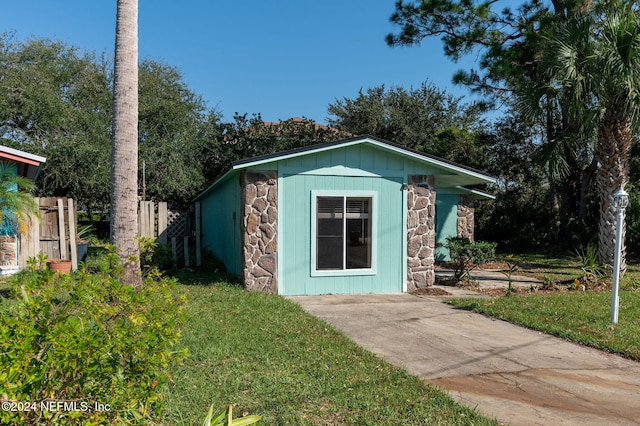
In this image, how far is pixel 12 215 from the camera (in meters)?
8.81

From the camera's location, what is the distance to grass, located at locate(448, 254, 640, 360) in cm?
634

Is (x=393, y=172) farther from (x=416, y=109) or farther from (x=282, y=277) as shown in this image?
(x=416, y=109)

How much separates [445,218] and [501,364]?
11.3 m

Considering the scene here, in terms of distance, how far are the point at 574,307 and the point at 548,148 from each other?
19.3 feet

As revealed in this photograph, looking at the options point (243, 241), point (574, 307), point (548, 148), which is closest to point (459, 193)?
point (548, 148)

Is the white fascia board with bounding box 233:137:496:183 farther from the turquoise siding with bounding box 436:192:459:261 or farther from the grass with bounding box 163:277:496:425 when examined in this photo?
the turquoise siding with bounding box 436:192:459:261

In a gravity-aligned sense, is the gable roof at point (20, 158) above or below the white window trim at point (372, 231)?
above

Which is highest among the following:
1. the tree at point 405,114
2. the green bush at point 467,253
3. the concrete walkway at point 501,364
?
the tree at point 405,114

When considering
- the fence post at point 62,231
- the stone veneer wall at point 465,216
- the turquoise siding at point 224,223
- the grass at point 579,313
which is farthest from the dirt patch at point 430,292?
the fence post at point 62,231

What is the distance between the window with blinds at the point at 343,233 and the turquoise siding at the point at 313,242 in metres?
0.19

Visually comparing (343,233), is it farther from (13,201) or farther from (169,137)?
(169,137)

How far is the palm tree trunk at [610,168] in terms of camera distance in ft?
37.3

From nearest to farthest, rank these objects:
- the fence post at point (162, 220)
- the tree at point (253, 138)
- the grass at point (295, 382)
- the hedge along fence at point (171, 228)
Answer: the grass at point (295, 382), the hedge along fence at point (171, 228), the fence post at point (162, 220), the tree at point (253, 138)

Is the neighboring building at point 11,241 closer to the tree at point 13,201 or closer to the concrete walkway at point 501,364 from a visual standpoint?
the tree at point 13,201
